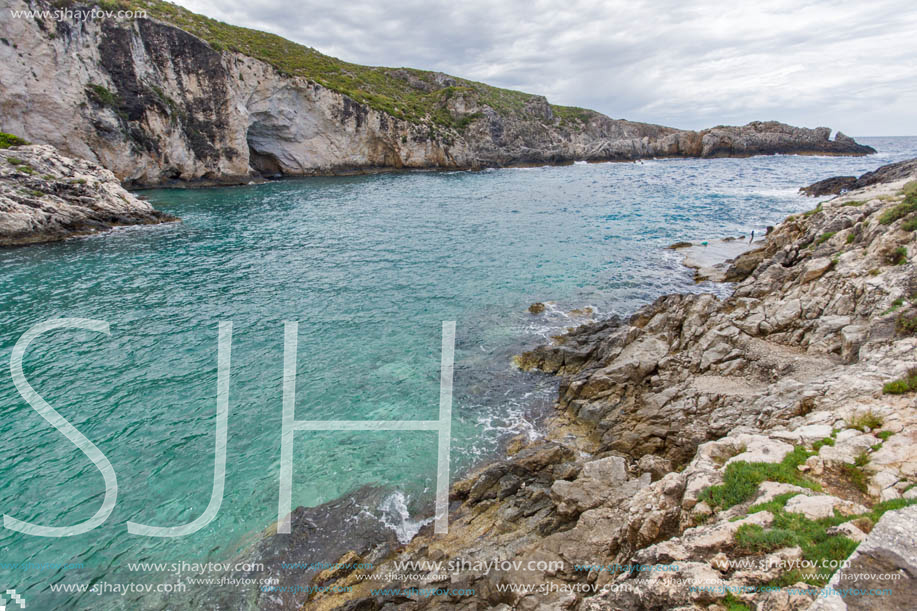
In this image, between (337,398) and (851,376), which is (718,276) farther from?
(337,398)

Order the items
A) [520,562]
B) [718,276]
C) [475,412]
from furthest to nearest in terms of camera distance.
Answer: [718,276] < [475,412] < [520,562]

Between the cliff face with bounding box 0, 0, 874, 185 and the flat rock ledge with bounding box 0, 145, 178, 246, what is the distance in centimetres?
1570

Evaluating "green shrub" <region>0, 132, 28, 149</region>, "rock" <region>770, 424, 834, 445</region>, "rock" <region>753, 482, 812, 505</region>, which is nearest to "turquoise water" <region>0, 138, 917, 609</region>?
"rock" <region>770, 424, 834, 445</region>

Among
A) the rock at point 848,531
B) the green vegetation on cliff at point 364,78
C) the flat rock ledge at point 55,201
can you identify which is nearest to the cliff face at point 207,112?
the green vegetation on cliff at point 364,78

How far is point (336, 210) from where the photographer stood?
49562mm

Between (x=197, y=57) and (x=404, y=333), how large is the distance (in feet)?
215

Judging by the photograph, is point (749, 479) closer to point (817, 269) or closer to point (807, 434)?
point (807, 434)

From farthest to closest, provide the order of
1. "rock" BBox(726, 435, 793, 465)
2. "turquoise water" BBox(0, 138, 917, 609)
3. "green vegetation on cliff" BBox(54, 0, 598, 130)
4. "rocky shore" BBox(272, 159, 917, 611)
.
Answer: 1. "green vegetation on cliff" BBox(54, 0, 598, 130)
2. "turquoise water" BBox(0, 138, 917, 609)
3. "rock" BBox(726, 435, 793, 465)
4. "rocky shore" BBox(272, 159, 917, 611)

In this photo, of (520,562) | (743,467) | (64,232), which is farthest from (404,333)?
(64,232)

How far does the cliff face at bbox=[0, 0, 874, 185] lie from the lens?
47.2 m

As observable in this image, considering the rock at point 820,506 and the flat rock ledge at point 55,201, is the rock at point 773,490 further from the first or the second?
the flat rock ledge at point 55,201

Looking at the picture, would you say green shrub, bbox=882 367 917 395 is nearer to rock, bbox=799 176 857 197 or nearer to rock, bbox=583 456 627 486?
rock, bbox=583 456 627 486

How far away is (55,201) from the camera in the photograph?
3472 centimetres

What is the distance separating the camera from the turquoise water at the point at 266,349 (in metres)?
11.2
